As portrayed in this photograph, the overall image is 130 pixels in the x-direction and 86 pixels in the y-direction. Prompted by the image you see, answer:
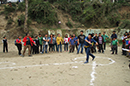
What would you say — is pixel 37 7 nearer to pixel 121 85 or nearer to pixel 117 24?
pixel 117 24

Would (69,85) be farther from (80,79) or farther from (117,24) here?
(117,24)

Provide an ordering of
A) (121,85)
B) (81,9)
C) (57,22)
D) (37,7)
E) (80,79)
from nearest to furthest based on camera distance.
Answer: (121,85), (80,79), (37,7), (57,22), (81,9)

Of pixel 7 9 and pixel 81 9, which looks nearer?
pixel 7 9

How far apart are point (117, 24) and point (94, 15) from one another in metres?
5.70

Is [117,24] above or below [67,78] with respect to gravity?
above

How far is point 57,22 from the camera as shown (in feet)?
99.5

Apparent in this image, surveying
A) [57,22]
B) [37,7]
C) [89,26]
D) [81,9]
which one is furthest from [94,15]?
[37,7]

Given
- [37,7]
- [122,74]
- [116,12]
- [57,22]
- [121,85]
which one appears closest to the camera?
[121,85]

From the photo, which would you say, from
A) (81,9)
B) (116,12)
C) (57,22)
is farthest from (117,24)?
(57,22)

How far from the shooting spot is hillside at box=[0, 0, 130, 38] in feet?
91.4

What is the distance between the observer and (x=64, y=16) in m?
34.0

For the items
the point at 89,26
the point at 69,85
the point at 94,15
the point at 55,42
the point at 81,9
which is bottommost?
the point at 69,85

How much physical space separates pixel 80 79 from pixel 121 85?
157 centimetres

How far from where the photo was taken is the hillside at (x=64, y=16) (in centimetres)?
2784
